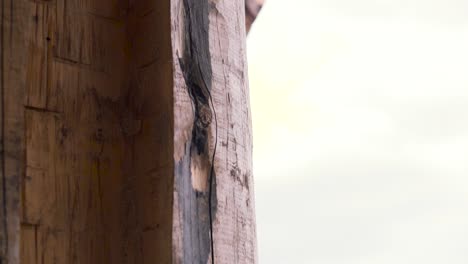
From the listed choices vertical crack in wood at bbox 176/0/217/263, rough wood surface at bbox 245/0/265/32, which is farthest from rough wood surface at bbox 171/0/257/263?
rough wood surface at bbox 245/0/265/32

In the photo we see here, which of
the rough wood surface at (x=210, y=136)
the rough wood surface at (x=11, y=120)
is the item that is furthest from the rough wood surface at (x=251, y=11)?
the rough wood surface at (x=11, y=120)

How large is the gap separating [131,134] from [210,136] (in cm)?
9

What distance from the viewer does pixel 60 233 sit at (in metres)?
1.08

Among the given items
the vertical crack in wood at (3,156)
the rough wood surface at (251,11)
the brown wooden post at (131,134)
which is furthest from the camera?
the rough wood surface at (251,11)

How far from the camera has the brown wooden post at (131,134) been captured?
42.4 inches

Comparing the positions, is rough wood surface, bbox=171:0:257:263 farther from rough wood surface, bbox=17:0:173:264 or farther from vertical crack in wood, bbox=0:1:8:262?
vertical crack in wood, bbox=0:1:8:262

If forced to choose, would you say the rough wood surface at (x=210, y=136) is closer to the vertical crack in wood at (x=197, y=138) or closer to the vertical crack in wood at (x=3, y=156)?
the vertical crack in wood at (x=197, y=138)

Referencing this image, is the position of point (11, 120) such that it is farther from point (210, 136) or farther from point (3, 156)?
point (210, 136)

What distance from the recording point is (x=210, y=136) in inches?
45.2

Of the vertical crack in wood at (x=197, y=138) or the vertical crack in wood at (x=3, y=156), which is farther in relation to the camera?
the vertical crack in wood at (x=197, y=138)

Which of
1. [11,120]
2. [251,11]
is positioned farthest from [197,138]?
[251,11]

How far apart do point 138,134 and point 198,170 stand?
0.29 ft

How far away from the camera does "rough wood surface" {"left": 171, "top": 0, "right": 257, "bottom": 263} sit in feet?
3.59

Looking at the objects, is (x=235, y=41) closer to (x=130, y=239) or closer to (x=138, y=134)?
(x=138, y=134)
